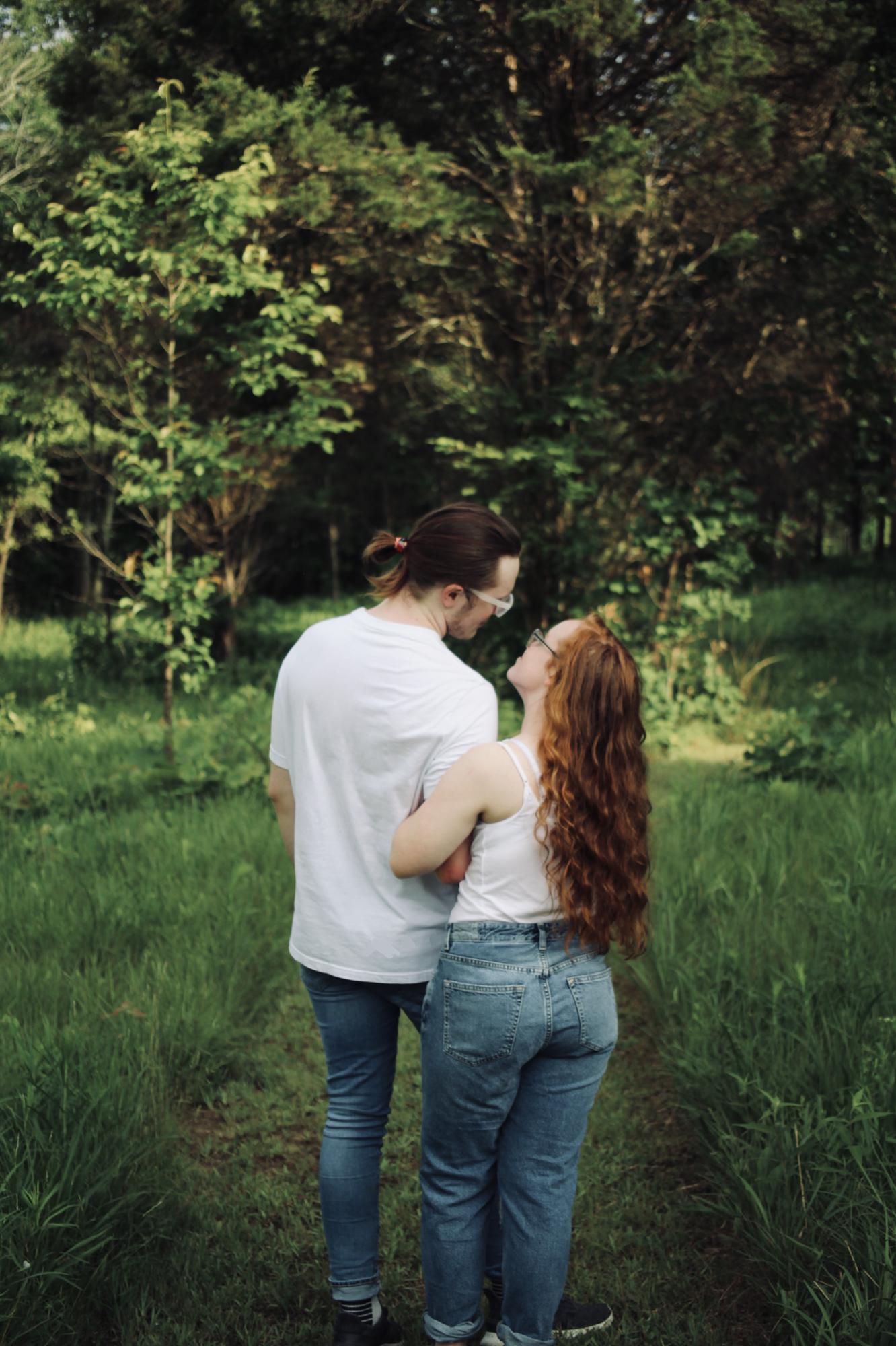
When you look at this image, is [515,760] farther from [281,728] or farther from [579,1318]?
[579,1318]

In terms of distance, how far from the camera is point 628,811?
2254mm

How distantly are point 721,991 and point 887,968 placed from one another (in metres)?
0.56

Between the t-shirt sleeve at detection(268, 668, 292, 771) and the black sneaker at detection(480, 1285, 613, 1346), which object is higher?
the t-shirt sleeve at detection(268, 668, 292, 771)

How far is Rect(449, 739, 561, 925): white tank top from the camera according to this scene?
218cm

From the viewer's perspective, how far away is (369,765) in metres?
2.32

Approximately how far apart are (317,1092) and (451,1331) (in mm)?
1763

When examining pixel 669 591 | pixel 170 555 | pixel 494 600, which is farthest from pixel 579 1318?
pixel 669 591

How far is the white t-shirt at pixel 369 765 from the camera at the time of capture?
2266mm

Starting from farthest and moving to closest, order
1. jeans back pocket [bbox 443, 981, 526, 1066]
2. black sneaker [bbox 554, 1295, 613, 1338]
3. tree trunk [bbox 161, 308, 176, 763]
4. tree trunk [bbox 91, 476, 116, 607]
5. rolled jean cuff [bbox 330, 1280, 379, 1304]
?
tree trunk [bbox 91, 476, 116, 607]
tree trunk [bbox 161, 308, 176, 763]
black sneaker [bbox 554, 1295, 613, 1338]
rolled jean cuff [bbox 330, 1280, 379, 1304]
jeans back pocket [bbox 443, 981, 526, 1066]

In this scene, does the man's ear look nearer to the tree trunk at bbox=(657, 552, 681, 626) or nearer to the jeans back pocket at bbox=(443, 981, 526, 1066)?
the jeans back pocket at bbox=(443, 981, 526, 1066)

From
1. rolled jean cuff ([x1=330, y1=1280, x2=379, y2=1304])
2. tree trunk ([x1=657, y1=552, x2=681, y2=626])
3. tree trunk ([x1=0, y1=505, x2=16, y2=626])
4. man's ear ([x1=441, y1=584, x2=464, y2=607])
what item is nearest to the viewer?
man's ear ([x1=441, y1=584, x2=464, y2=607])

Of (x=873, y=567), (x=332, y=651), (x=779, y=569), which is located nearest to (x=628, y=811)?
(x=332, y=651)

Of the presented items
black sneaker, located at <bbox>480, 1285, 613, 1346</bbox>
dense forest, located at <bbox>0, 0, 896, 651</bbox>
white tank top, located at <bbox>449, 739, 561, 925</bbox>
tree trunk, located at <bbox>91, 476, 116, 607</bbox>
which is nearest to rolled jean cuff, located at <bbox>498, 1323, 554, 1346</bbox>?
black sneaker, located at <bbox>480, 1285, 613, 1346</bbox>

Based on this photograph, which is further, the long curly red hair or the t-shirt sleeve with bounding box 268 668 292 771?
the t-shirt sleeve with bounding box 268 668 292 771
